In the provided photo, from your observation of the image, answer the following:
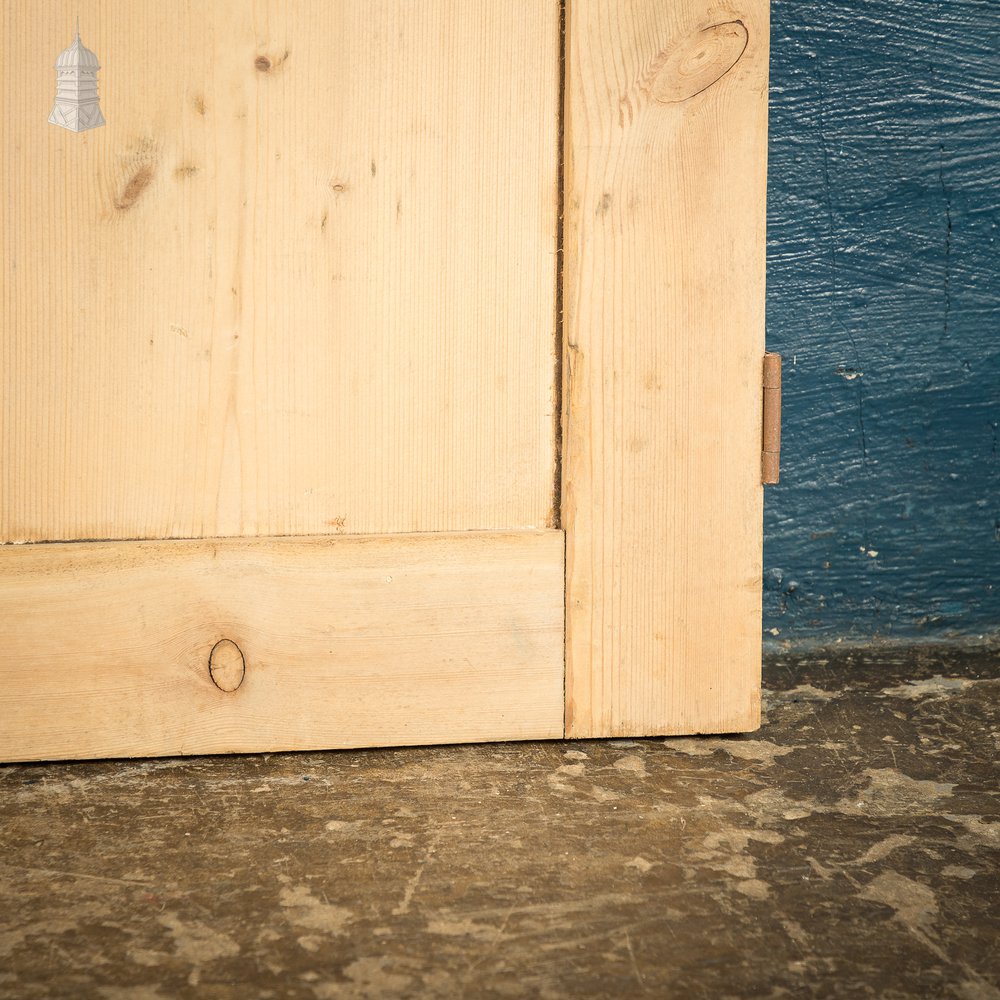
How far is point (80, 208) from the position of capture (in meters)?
1.06

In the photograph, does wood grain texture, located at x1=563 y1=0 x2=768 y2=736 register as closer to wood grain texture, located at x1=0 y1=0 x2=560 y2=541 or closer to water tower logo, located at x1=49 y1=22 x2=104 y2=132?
wood grain texture, located at x1=0 y1=0 x2=560 y2=541

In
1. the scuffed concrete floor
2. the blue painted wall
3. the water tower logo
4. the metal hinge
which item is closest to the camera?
the scuffed concrete floor

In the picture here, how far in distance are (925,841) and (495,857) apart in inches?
15.6

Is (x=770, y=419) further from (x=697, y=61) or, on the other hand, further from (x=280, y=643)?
(x=280, y=643)

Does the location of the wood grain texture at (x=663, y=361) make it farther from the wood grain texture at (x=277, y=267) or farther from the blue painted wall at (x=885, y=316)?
the blue painted wall at (x=885, y=316)

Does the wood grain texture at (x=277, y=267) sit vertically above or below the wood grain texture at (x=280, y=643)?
above

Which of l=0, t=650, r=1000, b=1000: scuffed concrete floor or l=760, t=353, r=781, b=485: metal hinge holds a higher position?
l=760, t=353, r=781, b=485: metal hinge

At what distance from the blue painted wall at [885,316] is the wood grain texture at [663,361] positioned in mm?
395

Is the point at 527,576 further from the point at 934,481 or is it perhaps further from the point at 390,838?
the point at 934,481

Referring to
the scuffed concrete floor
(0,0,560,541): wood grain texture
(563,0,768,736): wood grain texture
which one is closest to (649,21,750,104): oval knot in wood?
(563,0,768,736): wood grain texture

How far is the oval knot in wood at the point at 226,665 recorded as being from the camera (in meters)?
1.10

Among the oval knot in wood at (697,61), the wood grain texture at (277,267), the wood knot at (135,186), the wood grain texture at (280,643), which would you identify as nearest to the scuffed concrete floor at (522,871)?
the wood grain texture at (280,643)

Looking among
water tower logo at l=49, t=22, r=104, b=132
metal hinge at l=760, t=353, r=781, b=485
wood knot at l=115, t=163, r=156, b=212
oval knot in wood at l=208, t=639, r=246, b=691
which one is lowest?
oval knot in wood at l=208, t=639, r=246, b=691

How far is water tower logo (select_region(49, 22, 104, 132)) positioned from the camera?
104cm
